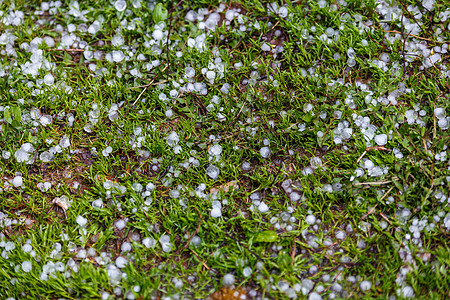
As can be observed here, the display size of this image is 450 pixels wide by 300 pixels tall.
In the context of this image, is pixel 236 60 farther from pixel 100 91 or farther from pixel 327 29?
pixel 100 91

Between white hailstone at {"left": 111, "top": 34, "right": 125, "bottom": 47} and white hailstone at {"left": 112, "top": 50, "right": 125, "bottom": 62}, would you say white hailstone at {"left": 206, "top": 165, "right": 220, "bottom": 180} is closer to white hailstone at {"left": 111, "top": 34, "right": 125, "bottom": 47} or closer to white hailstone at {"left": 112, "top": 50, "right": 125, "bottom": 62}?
white hailstone at {"left": 112, "top": 50, "right": 125, "bottom": 62}

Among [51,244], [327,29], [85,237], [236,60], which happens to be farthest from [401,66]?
[51,244]

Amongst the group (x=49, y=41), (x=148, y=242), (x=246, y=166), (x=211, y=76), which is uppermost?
(x=49, y=41)

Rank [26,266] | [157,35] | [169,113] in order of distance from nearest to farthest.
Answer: [26,266] < [169,113] < [157,35]

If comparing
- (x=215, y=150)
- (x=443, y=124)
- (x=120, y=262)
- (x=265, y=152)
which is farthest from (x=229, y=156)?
(x=443, y=124)

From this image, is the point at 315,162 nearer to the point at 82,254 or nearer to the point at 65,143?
the point at 82,254
